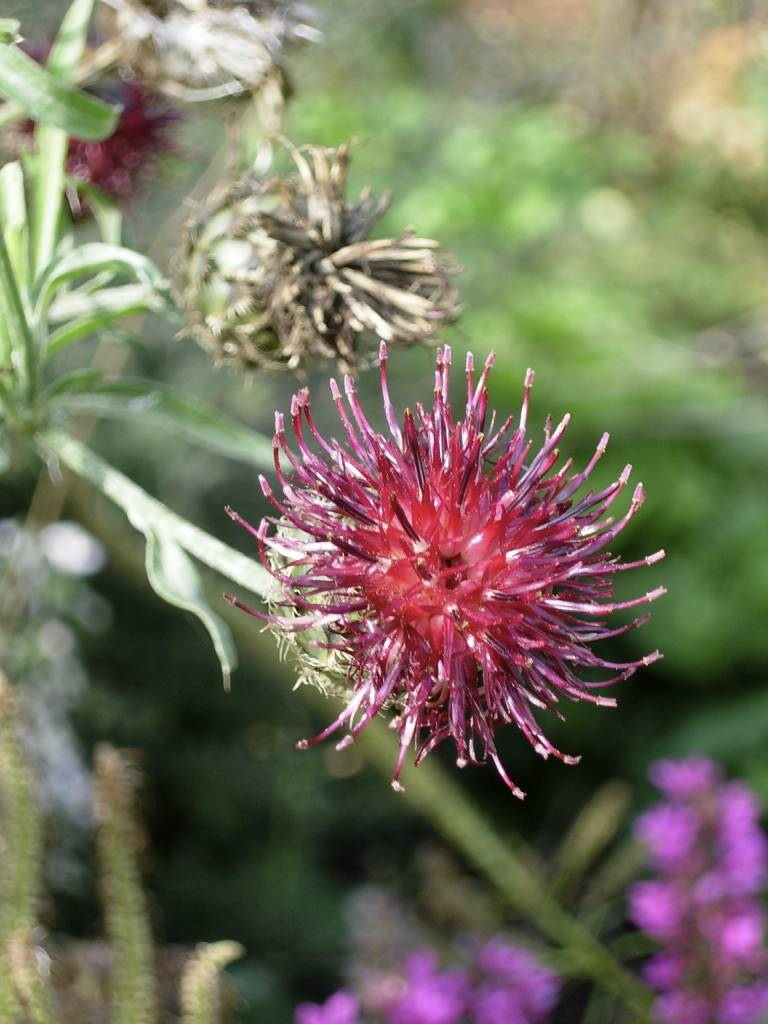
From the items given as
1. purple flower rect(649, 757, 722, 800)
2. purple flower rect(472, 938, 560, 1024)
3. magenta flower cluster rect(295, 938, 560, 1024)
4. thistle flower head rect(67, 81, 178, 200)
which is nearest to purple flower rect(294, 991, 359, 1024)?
magenta flower cluster rect(295, 938, 560, 1024)

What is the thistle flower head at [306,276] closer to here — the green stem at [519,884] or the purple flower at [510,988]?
the green stem at [519,884]

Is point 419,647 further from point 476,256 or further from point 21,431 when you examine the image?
point 476,256

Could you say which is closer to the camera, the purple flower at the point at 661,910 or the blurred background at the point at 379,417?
the purple flower at the point at 661,910

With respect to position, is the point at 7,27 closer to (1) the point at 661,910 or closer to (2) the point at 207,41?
(2) the point at 207,41

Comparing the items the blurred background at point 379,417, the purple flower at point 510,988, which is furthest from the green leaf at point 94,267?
the purple flower at point 510,988

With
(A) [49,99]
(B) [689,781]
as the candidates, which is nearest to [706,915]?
(B) [689,781]

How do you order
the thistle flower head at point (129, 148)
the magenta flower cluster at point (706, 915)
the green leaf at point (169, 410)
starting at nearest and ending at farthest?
the green leaf at point (169, 410) → the thistle flower head at point (129, 148) → the magenta flower cluster at point (706, 915)
